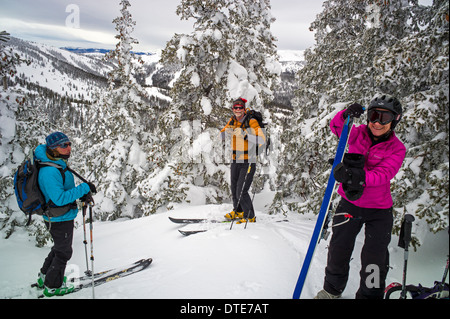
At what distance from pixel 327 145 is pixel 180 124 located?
570 centimetres

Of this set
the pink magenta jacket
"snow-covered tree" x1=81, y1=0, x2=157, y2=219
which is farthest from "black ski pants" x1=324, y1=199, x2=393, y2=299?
"snow-covered tree" x1=81, y1=0, x2=157, y2=219

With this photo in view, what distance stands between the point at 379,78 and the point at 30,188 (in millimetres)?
6895

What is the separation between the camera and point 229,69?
9531 mm

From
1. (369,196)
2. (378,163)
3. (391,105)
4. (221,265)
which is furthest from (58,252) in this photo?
(391,105)

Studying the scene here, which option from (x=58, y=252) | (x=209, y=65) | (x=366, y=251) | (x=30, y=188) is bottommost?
(x=58, y=252)

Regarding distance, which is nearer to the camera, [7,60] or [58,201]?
[58,201]

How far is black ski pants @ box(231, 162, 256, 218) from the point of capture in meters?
6.25

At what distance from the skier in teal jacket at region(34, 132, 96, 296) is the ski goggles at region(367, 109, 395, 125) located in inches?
172

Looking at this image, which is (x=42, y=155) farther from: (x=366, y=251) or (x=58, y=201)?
(x=366, y=251)

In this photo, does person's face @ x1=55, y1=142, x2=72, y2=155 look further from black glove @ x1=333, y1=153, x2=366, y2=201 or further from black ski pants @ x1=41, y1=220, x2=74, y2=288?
black glove @ x1=333, y1=153, x2=366, y2=201

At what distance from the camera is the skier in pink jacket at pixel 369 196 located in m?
2.71

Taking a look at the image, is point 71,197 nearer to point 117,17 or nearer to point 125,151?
point 125,151

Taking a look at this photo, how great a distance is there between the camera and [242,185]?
248 inches

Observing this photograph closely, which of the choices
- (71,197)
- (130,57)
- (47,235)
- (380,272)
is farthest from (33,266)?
(130,57)
